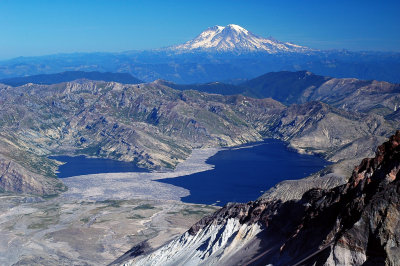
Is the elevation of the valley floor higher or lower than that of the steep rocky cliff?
lower

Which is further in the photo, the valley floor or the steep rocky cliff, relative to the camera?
the valley floor

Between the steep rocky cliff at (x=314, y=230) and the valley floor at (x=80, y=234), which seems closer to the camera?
the steep rocky cliff at (x=314, y=230)

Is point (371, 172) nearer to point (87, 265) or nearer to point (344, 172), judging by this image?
point (87, 265)

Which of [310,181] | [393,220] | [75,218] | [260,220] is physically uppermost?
[393,220]

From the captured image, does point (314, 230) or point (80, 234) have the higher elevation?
point (314, 230)

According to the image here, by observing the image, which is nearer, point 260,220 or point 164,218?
point 260,220

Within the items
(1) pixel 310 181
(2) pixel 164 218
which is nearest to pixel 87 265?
(2) pixel 164 218

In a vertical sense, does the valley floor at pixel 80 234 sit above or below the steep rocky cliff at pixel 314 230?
below

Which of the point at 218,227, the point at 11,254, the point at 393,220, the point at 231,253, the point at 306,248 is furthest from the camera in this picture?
the point at 11,254
